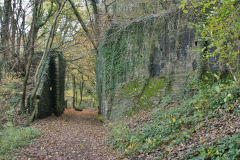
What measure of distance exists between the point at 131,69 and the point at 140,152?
224 inches

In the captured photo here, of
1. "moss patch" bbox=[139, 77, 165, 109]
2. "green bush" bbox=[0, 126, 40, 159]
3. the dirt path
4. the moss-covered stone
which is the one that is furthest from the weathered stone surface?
"green bush" bbox=[0, 126, 40, 159]

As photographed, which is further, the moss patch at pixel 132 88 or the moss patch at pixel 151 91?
the moss patch at pixel 132 88

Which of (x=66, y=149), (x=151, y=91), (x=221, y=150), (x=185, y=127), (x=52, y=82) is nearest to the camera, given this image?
(x=221, y=150)

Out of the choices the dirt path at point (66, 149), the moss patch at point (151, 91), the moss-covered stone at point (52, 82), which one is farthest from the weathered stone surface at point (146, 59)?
the moss-covered stone at point (52, 82)

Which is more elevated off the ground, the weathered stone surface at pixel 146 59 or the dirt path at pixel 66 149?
the weathered stone surface at pixel 146 59

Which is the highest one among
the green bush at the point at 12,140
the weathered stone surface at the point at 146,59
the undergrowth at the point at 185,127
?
the weathered stone surface at the point at 146,59

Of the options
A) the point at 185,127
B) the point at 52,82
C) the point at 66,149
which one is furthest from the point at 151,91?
the point at 52,82

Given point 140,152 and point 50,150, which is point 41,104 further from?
point 140,152

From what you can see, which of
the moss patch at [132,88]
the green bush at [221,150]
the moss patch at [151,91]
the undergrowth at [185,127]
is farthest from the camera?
the moss patch at [132,88]

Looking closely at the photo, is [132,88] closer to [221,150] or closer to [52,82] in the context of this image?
[52,82]

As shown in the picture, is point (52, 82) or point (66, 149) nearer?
point (66, 149)

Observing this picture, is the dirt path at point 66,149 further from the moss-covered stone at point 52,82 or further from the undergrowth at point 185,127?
the moss-covered stone at point 52,82

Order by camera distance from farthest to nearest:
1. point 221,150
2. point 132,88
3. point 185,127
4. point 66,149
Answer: point 132,88
point 66,149
point 185,127
point 221,150

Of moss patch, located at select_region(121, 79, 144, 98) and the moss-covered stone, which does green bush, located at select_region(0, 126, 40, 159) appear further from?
the moss-covered stone
